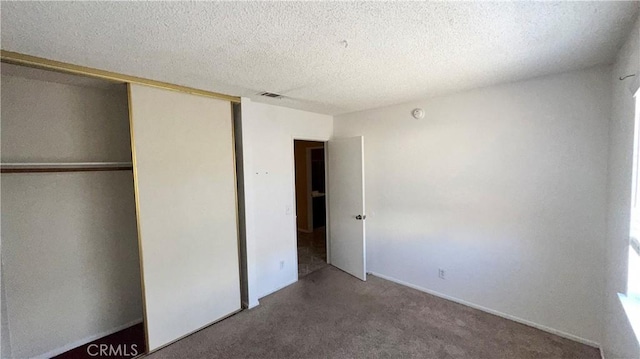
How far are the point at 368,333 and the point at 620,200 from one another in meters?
2.21

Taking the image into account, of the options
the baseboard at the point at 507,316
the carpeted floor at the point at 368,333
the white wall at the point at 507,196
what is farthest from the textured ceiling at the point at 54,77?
the baseboard at the point at 507,316

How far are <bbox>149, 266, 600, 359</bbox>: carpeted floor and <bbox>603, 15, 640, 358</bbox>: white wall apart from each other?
59cm

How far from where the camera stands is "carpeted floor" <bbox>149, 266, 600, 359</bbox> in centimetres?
220

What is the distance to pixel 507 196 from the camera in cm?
258

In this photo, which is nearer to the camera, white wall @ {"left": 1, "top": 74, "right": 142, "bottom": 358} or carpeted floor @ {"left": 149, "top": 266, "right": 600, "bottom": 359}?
white wall @ {"left": 1, "top": 74, "right": 142, "bottom": 358}

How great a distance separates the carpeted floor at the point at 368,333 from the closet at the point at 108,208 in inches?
15.3

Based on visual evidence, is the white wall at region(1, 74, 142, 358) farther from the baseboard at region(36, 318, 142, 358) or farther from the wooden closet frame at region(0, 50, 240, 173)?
the wooden closet frame at region(0, 50, 240, 173)

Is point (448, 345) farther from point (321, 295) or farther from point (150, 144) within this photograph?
point (150, 144)

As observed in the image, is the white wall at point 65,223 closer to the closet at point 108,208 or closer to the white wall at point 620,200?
the closet at point 108,208

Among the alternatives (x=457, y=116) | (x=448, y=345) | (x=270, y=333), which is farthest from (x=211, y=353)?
(x=457, y=116)

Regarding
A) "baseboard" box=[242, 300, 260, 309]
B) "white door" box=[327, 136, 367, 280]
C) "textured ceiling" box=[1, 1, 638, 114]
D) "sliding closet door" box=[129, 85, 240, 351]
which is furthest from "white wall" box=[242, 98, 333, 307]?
"textured ceiling" box=[1, 1, 638, 114]

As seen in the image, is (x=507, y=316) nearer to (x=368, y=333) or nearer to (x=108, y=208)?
(x=368, y=333)

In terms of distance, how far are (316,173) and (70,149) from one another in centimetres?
476

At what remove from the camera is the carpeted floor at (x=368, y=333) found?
→ 2199 millimetres
